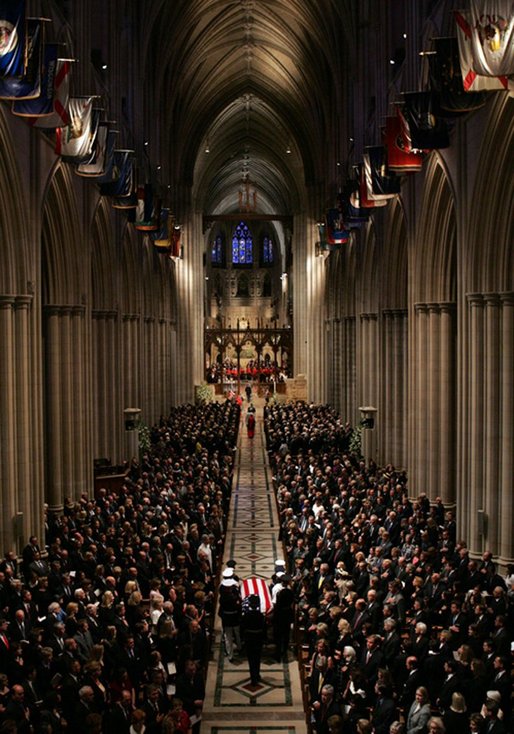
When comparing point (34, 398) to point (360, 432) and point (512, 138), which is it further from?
point (360, 432)

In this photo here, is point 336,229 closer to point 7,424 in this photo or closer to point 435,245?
point 435,245

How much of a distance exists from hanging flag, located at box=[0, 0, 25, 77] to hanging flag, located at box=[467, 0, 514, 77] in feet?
23.0

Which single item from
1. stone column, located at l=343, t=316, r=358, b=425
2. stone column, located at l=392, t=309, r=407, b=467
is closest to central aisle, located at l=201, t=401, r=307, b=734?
stone column, located at l=392, t=309, r=407, b=467

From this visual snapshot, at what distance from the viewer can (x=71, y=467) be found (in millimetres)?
23422

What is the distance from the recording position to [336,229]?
33969 mm

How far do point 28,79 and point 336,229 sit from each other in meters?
21.4

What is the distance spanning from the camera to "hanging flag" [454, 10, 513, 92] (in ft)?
43.8

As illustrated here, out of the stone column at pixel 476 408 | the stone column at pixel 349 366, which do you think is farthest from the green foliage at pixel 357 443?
the stone column at pixel 476 408

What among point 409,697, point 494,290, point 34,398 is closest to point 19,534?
point 34,398

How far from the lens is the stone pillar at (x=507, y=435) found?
16938 mm

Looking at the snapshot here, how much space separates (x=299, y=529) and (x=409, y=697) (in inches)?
337

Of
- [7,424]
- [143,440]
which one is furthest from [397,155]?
[143,440]

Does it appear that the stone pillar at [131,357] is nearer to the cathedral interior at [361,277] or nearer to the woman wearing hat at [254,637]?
the cathedral interior at [361,277]

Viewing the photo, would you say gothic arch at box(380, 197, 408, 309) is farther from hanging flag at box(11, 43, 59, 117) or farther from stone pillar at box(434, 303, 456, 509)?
hanging flag at box(11, 43, 59, 117)
